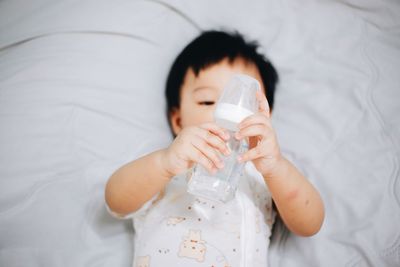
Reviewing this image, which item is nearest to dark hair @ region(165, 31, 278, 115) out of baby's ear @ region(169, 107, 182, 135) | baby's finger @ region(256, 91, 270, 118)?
baby's ear @ region(169, 107, 182, 135)

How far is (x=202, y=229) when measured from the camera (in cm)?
96

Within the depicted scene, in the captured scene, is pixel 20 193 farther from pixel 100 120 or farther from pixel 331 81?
pixel 331 81

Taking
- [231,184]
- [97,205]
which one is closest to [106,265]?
[97,205]

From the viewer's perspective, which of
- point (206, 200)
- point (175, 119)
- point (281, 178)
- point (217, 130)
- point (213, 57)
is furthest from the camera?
point (175, 119)

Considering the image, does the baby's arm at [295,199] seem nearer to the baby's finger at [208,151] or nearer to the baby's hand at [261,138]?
the baby's hand at [261,138]

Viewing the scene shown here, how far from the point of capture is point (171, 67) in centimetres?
132

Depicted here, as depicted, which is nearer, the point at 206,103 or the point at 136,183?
the point at 136,183

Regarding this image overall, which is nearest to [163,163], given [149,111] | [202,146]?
[202,146]

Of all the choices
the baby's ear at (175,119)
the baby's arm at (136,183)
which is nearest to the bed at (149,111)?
the baby's ear at (175,119)

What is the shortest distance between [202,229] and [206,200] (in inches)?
3.3

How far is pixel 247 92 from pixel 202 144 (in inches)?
6.0

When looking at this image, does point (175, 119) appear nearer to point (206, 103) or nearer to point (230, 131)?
point (206, 103)

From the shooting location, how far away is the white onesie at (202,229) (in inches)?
36.6

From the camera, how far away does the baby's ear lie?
1.27 metres
